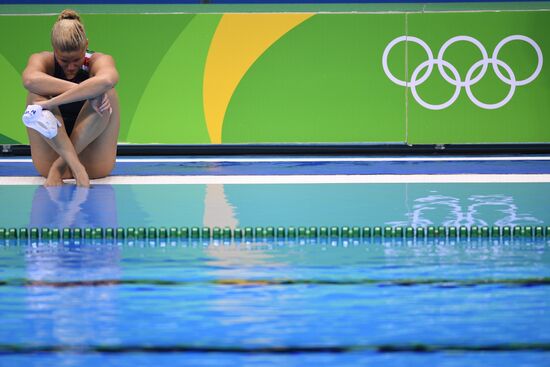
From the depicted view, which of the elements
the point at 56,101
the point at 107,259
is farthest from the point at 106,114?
the point at 107,259

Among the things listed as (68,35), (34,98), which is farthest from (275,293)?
(34,98)

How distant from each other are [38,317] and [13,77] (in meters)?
5.96

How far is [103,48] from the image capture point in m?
8.84

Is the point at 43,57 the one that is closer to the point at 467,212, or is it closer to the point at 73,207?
the point at 73,207

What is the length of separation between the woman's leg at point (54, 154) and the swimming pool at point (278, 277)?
163 mm

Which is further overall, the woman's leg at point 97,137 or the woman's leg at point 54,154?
the woman's leg at point 97,137

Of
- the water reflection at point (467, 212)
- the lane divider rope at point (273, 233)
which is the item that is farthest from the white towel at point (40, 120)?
the water reflection at point (467, 212)

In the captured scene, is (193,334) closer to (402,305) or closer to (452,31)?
(402,305)

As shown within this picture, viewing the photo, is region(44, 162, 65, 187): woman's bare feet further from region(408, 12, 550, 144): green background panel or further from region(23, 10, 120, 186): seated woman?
region(408, 12, 550, 144): green background panel

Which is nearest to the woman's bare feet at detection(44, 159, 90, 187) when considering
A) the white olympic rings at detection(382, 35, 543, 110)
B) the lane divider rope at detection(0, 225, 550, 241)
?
the lane divider rope at detection(0, 225, 550, 241)

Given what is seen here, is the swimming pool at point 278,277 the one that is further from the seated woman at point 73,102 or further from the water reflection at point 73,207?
the seated woman at point 73,102

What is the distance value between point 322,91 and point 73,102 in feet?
9.80

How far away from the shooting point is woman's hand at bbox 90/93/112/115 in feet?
20.2

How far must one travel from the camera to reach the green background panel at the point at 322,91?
882 cm
